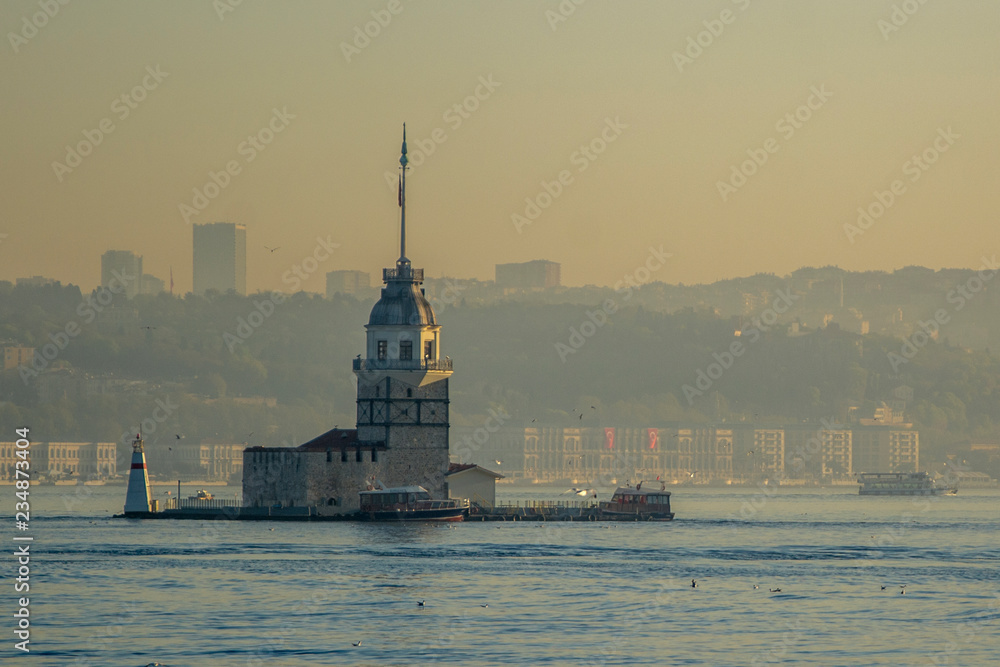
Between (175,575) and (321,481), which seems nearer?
(175,575)

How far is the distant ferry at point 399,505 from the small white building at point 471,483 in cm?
473

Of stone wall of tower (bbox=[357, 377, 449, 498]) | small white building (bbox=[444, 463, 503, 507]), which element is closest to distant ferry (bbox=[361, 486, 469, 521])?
stone wall of tower (bbox=[357, 377, 449, 498])

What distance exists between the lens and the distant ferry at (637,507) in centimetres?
13088

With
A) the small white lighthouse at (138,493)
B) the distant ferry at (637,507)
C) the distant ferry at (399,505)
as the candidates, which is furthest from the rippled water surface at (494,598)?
the distant ferry at (637,507)

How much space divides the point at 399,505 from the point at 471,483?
1047cm

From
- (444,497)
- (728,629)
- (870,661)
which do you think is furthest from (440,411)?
(870,661)

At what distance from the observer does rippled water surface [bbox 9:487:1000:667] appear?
61.9m

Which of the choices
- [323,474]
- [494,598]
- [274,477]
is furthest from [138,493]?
[494,598]

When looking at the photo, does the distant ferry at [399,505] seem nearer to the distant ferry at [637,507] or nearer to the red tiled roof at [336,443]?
the red tiled roof at [336,443]

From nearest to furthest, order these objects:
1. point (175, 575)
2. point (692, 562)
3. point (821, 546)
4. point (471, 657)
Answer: point (471, 657), point (175, 575), point (692, 562), point (821, 546)

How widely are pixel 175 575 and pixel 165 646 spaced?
70.0 feet

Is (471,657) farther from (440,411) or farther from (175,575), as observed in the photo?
(440,411)

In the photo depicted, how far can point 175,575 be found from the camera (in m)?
82.8

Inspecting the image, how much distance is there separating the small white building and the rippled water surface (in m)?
8.45
